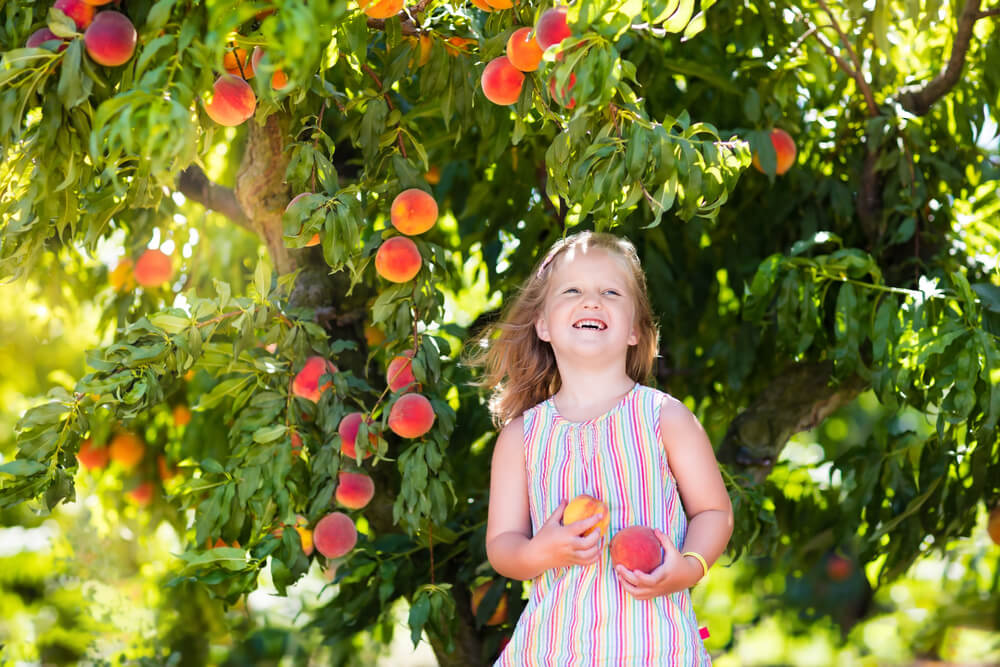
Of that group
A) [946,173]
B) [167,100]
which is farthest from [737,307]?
[167,100]

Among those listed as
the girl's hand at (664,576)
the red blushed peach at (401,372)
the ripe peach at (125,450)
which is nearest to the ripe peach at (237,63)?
the red blushed peach at (401,372)

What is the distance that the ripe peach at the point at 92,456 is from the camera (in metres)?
2.91

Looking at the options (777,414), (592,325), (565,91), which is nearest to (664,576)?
(592,325)

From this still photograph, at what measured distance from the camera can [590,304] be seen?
67.5 inches

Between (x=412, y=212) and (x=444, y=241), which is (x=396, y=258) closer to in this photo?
(x=412, y=212)

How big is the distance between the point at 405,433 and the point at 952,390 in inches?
41.7

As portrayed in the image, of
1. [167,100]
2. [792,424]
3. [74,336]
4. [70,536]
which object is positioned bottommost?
[70,536]

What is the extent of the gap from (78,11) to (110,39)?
9cm

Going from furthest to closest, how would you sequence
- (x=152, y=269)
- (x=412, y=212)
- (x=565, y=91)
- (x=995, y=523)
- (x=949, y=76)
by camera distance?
1. (x=995, y=523)
2. (x=152, y=269)
3. (x=949, y=76)
4. (x=412, y=212)
5. (x=565, y=91)

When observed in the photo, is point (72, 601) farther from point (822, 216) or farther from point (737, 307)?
point (822, 216)

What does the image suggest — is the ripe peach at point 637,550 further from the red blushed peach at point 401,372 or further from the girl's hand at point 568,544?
the red blushed peach at point 401,372

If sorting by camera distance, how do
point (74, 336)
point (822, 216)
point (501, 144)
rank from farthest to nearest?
point (74, 336)
point (822, 216)
point (501, 144)

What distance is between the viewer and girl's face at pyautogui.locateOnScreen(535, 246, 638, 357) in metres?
1.71

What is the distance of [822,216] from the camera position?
8.86 ft
